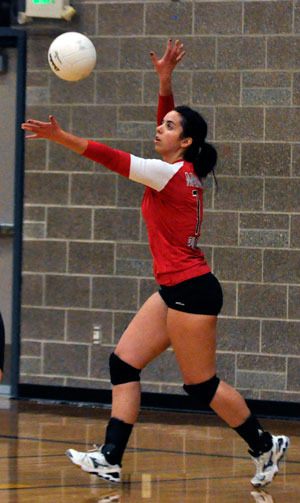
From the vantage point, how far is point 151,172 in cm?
751

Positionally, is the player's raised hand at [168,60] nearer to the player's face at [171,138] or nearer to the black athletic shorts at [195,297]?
the player's face at [171,138]

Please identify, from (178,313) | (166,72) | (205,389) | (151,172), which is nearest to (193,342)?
(178,313)

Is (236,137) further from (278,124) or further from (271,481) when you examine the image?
(271,481)

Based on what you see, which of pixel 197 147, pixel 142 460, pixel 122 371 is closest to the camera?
pixel 122 371

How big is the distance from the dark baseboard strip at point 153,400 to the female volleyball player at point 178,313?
2.82m

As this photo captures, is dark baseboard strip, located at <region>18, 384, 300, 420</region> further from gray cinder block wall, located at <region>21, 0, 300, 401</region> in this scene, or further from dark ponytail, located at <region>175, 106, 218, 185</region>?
dark ponytail, located at <region>175, 106, 218, 185</region>

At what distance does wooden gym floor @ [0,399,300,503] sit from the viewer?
294 inches

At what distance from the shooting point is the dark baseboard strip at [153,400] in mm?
10719

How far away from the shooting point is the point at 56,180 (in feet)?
37.1

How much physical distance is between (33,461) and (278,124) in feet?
12.2

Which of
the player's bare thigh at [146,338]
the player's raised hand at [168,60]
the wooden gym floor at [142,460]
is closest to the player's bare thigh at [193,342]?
the player's bare thigh at [146,338]

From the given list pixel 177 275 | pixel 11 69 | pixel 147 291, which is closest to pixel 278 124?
pixel 147 291

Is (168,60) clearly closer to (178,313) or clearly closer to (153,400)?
(178,313)

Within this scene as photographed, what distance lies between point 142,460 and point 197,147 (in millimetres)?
2123
